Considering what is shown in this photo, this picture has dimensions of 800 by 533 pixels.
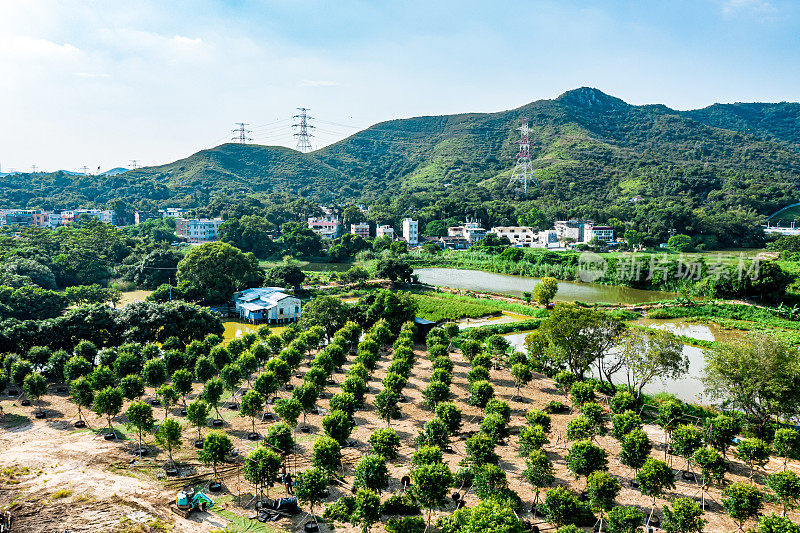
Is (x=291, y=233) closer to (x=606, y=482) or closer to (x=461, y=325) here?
(x=461, y=325)

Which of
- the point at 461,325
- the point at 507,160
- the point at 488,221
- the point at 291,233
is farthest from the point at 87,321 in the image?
the point at 507,160

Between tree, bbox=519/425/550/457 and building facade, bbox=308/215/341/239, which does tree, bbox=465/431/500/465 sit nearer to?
tree, bbox=519/425/550/457

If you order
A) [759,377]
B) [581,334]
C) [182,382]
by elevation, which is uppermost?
[581,334]

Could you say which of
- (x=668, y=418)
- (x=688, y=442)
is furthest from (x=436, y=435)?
(x=668, y=418)

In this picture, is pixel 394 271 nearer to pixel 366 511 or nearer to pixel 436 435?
pixel 436 435

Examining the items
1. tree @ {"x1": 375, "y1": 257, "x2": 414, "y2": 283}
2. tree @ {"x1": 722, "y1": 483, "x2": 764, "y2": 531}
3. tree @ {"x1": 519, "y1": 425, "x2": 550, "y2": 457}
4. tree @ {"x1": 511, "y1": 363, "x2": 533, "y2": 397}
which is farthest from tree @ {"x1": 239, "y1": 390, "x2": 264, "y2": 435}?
tree @ {"x1": 375, "y1": 257, "x2": 414, "y2": 283}

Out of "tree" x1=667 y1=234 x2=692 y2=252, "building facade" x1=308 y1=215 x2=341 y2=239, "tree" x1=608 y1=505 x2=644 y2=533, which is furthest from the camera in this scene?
"building facade" x1=308 y1=215 x2=341 y2=239

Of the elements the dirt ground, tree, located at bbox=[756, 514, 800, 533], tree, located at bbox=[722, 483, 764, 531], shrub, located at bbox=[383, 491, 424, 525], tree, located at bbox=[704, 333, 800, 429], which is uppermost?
tree, located at bbox=[704, 333, 800, 429]

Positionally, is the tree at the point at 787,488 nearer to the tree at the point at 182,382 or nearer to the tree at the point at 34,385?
the tree at the point at 182,382
